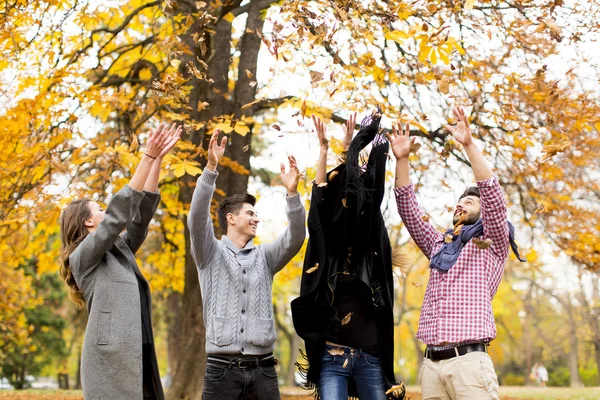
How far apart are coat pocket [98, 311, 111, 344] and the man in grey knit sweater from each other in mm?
613

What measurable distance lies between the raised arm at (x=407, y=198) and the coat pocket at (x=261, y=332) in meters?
1.08

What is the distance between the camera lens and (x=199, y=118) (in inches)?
306

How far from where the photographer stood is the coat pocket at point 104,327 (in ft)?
11.5

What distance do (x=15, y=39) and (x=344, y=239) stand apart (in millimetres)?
4524

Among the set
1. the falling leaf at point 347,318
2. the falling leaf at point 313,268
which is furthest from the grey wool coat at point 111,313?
the falling leaf at point 347,318

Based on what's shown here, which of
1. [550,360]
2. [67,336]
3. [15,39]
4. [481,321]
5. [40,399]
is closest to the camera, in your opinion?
[481,321]

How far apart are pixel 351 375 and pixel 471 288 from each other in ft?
2.75

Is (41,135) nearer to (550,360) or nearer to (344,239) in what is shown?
(344,239)

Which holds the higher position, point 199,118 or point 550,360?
point 199,118

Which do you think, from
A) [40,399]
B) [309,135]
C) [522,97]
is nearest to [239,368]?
[309,135]

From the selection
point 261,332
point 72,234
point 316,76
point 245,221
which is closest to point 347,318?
point 261,332

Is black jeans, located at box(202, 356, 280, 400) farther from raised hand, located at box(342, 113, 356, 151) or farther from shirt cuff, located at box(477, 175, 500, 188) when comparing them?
shirt cuff, located at box(477, 175, 500, 188)

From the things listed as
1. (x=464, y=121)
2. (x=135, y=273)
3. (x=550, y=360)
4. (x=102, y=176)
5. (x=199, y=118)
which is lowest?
(x=550, y=360)

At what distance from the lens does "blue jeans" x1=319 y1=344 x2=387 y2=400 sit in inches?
145
